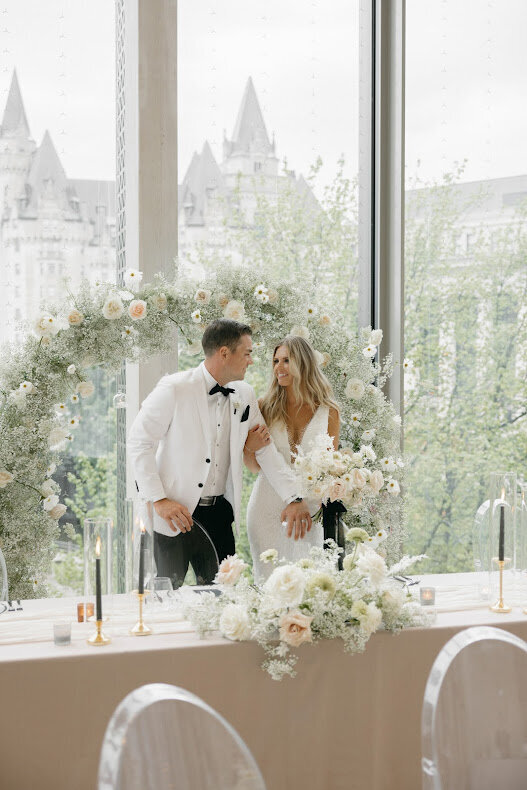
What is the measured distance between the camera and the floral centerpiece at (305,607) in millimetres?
2227

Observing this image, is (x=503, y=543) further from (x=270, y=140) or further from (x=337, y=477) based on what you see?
(x=270, y=140)

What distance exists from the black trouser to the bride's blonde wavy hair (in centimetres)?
51

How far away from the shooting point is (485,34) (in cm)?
514

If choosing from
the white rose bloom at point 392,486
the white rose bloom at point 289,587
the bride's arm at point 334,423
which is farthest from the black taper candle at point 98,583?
the white rose bloom at point 392,486

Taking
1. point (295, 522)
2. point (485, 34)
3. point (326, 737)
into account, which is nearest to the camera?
point (326, 737)

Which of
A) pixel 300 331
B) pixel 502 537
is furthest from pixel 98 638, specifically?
pixel 300 331

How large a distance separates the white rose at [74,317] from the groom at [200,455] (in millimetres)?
542

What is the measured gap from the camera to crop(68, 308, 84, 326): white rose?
4.08 metres

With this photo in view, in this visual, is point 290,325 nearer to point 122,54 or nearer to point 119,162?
point 119,162

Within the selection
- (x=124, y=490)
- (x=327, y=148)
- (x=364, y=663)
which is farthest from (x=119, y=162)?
(x=364, y=663)

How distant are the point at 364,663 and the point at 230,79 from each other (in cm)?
369

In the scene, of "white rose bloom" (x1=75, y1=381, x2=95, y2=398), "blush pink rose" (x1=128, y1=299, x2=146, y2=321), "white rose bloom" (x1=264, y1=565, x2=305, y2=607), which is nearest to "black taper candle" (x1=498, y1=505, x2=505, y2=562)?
"white rose bloom" (x1=264, y1=565, x2=305, y2=607)

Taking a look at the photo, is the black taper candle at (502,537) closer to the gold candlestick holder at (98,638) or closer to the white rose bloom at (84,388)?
the gold candlestick holder at (98,638)

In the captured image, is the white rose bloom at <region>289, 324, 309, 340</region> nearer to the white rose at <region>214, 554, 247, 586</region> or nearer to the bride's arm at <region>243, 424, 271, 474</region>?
the bride's arm at <region>243, 424, 271, 474</region>
